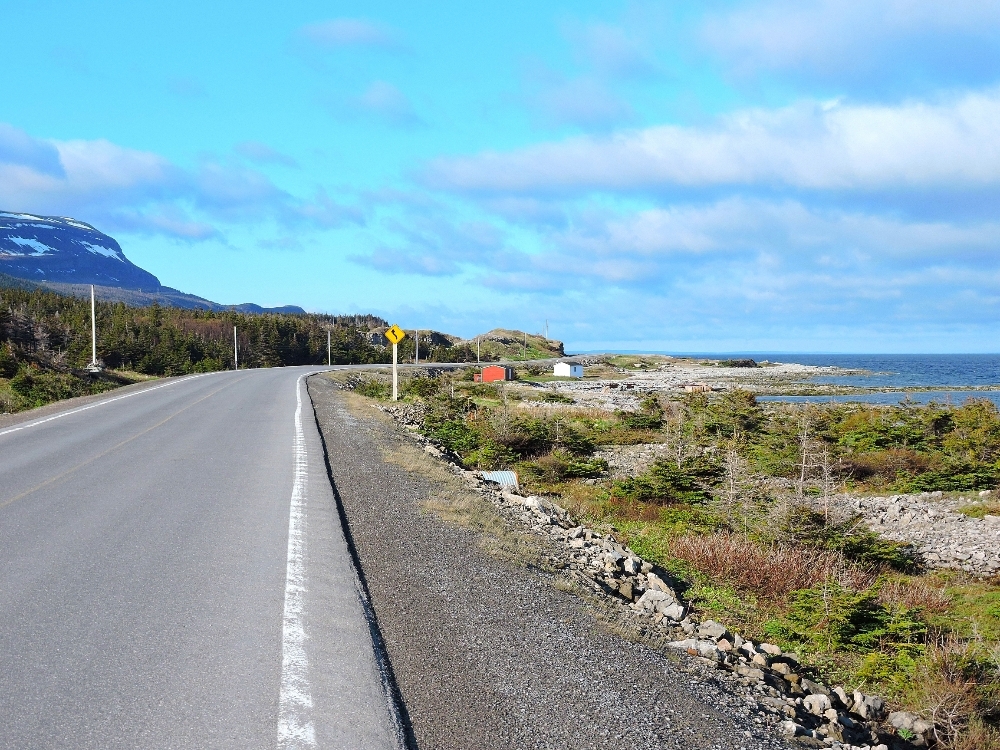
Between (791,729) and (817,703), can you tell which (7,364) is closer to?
(817,703)

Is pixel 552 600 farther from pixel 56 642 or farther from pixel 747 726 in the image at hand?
pixel 56 642

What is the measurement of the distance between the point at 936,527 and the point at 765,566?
25.1ft

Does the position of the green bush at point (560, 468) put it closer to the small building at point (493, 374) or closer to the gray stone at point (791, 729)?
the gray stone at point (791, 729)

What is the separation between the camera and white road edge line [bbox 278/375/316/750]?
12.2 ft

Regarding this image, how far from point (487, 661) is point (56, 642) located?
2.89 meters

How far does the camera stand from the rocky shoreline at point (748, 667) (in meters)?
5.15

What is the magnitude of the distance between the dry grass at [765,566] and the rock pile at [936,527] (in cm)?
170

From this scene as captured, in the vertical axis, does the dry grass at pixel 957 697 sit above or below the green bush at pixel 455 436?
below

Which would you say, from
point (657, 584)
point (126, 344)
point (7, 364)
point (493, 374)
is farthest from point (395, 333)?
point (126, 344)

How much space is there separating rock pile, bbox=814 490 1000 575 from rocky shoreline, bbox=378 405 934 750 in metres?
5.82

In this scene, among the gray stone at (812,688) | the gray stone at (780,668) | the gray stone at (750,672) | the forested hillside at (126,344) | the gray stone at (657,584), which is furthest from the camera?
the forested hillside at (126,344)

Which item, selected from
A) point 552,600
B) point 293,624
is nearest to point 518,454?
point 552,600

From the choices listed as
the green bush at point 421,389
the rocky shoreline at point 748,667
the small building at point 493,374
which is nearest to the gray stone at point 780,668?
the rocky shoreline at point 748,667

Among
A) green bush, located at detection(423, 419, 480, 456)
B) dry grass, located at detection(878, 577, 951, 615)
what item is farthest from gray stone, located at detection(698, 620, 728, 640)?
green bush, located at detection(423, 419, 480, 456)
